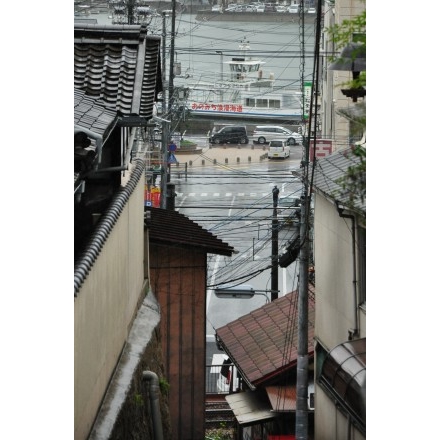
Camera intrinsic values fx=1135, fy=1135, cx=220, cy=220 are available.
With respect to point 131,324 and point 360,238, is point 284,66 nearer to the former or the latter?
point 131,324

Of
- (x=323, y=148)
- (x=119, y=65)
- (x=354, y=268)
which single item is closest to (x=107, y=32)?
(x=119, y=65)

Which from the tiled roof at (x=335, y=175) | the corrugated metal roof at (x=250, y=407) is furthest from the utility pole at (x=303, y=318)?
the corrugated metal roof at (x=250, y=407)

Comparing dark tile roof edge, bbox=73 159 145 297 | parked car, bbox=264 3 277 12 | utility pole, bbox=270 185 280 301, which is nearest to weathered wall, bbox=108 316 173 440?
dark tile roof edge, bbox=73 159 145 297

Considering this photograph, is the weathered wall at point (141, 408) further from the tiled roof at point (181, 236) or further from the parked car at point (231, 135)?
the parked car at point (231, 135)

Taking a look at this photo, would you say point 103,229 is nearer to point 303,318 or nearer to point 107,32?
point 107,32

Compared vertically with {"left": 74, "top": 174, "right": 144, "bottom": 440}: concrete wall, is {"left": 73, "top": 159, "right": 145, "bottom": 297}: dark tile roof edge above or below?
above

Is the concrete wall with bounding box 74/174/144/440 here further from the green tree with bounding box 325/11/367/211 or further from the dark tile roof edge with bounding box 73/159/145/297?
the green tree with bounding box 325/11/367/211

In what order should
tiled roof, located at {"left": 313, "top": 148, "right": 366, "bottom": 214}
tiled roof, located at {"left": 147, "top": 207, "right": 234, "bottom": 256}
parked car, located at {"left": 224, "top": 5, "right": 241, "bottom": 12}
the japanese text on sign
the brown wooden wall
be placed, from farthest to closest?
the japanese text on sign < the brown wooden wall < tiled roof, located at {"left": 147, "top": 207, "right": 234, "bottom": 256} < parked car, located at {"left": 224, "top": 5, "right": 241, "bottom": 12} < tiled roof, located at {"left": 313, "top": 148, "right": 366, "bottom": 214}
